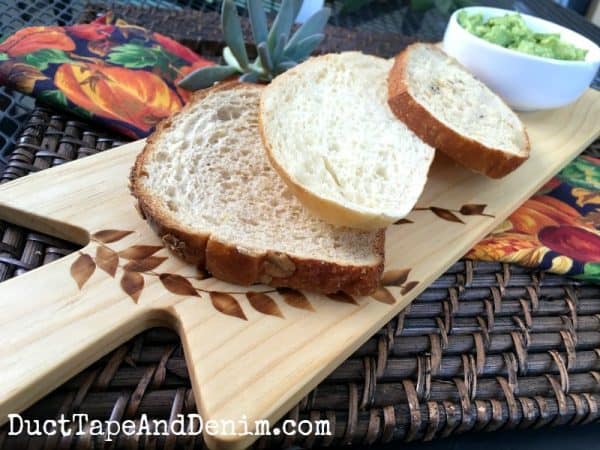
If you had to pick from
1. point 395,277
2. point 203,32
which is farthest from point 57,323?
point 203,32

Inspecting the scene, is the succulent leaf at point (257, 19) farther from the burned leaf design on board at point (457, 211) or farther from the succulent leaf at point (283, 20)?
the burned leaf design on board at point (457, 211)

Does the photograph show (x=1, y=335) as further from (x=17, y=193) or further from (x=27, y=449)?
(x=17, y=193)

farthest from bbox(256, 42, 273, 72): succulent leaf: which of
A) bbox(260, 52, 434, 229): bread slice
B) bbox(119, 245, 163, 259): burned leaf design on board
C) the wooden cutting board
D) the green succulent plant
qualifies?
bbox(119, 245, 163, 259): burned leaf design on board

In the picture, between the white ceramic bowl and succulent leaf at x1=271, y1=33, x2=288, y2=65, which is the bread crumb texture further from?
the white ceramic bowl

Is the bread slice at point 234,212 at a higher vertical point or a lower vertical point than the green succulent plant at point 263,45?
lower

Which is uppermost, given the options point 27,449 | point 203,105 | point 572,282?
point 203,105

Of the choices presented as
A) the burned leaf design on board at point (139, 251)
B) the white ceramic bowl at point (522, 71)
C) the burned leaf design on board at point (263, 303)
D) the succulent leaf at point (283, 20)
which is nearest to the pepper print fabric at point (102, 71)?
the succulent leaf at point (283, 20)

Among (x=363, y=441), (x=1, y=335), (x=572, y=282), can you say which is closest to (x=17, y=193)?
(x=1, y=335)
